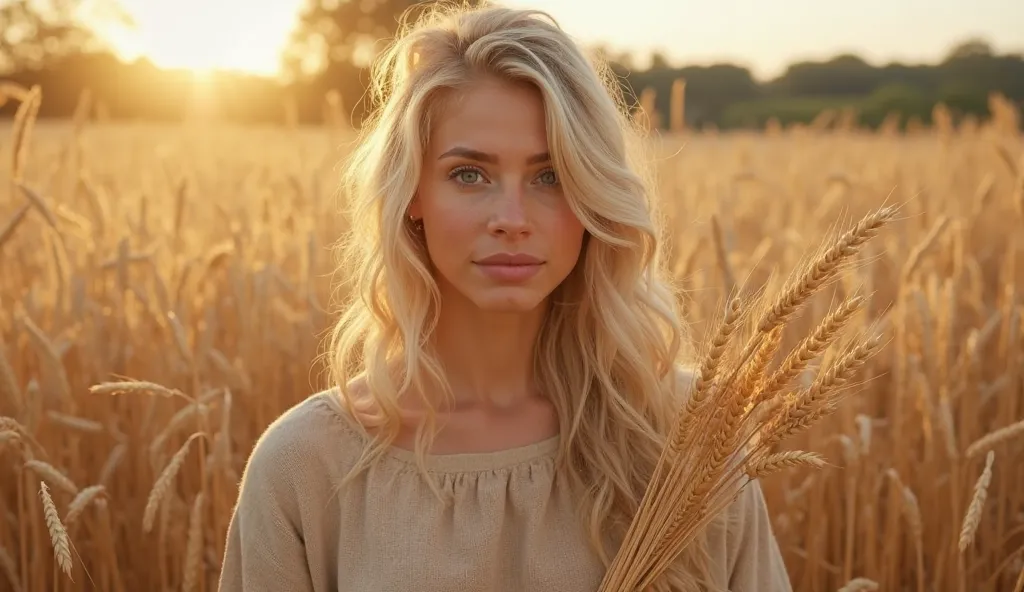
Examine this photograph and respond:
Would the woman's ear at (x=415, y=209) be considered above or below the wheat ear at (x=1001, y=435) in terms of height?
above

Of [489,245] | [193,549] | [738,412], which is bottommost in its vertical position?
[193,549]

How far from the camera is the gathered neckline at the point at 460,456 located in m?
1.60

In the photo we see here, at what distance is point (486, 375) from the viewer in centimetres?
173

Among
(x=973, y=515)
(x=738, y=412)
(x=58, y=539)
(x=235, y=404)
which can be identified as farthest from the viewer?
(x=235, y=404)

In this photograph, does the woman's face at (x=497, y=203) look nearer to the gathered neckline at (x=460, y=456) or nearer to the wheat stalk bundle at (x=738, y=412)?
the gathered neckline at (x=460, y=456)

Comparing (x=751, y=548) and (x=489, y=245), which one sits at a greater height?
(x=489, y=245)

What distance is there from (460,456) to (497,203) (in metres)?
0.42

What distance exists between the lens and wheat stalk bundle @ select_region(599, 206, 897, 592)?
3.38ft

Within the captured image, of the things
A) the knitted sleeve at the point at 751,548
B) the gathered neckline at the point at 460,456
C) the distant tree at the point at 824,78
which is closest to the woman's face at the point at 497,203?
the gathered neckline at the point at 460,456

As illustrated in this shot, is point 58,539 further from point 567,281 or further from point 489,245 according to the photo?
point 567,281

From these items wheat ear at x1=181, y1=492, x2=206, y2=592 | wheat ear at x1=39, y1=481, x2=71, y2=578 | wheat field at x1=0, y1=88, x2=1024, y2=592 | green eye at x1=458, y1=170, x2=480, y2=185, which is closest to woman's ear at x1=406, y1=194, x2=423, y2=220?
green eye at x1=458, y1=170, x2=480, y2=185

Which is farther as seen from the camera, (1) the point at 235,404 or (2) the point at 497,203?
(1) the point at 235,404

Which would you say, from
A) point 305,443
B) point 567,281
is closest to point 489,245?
point 567,281

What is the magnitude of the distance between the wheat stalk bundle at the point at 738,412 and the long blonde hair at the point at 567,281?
39 centimetres
